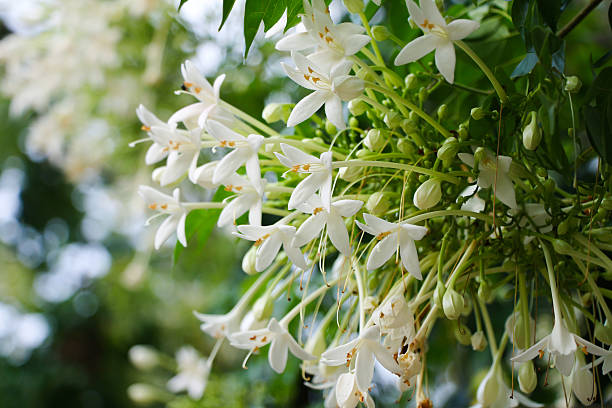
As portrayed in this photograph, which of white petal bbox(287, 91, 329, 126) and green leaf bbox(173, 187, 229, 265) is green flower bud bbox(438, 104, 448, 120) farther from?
green leaf bbox(173, 187, 229, 265)

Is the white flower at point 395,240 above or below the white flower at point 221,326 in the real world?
above

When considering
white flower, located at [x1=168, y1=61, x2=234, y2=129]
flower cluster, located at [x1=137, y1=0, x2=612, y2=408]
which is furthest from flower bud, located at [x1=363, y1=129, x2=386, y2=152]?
white flower, located at [x1=168, y1=61, x2=234, y2=129]

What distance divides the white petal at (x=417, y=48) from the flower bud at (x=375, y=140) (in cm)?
6

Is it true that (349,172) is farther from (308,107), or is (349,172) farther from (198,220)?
(198,220)

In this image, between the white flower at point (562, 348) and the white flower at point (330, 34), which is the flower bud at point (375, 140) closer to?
the white flower at point (330, 34)

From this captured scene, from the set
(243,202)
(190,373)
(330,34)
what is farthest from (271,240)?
(190,373)

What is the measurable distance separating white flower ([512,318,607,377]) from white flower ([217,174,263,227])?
202 millimetres

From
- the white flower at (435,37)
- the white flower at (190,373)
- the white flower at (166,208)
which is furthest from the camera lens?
the white flower at (190,373)

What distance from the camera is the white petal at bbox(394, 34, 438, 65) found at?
0.33m

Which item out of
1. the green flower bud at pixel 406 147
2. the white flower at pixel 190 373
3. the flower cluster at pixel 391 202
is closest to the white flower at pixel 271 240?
the flower cluster at pixel 391 202

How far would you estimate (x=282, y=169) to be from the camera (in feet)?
1.46

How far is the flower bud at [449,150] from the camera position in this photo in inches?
13.7

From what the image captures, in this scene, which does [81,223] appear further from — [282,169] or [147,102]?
[282,169]

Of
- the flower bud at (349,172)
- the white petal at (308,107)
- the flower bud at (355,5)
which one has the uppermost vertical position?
the flower bud at (355,5)
